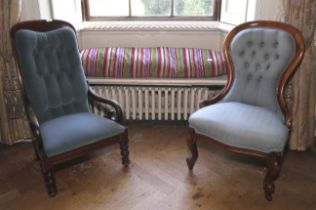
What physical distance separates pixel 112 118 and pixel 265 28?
1.24 metres

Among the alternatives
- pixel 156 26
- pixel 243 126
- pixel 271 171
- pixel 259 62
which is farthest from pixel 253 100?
pixel 156 26

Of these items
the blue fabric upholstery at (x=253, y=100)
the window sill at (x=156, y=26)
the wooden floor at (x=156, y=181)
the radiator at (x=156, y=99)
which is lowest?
the wooden floor at (x=156, y=181)

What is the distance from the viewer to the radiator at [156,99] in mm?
2754

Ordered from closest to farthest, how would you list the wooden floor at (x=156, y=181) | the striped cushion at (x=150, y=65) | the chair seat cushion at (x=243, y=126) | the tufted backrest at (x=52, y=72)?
the chair seat cushion at (x=243, y=126) < the wooden floor at (x=156, y=181) < the tufted backrest at (x=52, y=72) < the striped cushion at (x=150, y=65)

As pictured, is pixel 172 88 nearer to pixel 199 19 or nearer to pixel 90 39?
pixel 199 19

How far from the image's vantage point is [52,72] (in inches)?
89.0

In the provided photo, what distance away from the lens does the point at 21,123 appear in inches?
102

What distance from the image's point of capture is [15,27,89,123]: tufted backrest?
2123 mm

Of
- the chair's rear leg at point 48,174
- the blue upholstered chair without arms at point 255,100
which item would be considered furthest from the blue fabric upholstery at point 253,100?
the chair's rear leg at point 48,174

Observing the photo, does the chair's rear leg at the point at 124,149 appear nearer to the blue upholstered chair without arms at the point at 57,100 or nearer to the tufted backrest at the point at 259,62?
the blue upholstered chair without arms at the point at 57,100

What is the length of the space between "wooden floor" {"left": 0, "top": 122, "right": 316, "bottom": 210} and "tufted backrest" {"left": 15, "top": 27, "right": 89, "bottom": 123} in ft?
1.44

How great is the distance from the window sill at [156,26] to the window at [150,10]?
0.07 meters

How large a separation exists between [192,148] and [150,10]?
1463mm

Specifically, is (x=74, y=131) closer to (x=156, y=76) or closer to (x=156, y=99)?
(x=156, y=76)
